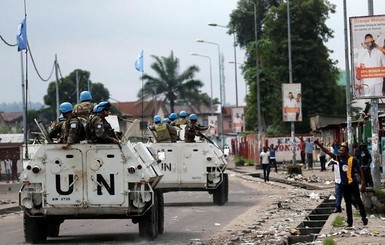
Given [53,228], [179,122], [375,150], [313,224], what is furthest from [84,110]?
[179,122]

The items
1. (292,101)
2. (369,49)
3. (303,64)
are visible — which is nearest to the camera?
(369,49)

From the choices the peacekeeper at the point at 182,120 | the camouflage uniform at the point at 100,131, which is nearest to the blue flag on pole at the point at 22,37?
the peacekeeper at the point at 182,120

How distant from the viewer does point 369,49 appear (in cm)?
2394

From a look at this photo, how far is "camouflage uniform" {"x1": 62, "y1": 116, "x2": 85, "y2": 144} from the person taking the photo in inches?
662

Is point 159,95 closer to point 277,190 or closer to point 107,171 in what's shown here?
point 277,190

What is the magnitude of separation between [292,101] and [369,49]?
93.4ft

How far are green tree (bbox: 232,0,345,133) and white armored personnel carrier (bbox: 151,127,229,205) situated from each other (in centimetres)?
5211

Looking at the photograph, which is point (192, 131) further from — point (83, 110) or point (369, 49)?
point (83, 110)

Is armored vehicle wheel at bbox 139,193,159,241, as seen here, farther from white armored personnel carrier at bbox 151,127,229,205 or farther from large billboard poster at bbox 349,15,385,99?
white armored personnel carrier at bbox 151,127,229,205

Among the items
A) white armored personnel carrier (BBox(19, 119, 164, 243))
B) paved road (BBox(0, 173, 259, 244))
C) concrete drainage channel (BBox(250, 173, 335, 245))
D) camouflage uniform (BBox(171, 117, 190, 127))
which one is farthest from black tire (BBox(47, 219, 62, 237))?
camouflage uniform (BBox(171, 117, 190, 127))

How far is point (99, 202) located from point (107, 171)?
55 cm

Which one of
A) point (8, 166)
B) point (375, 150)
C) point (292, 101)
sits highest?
point (292, 101)

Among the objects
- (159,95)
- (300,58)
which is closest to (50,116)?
(159,95)

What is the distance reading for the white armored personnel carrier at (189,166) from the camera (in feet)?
89.9
